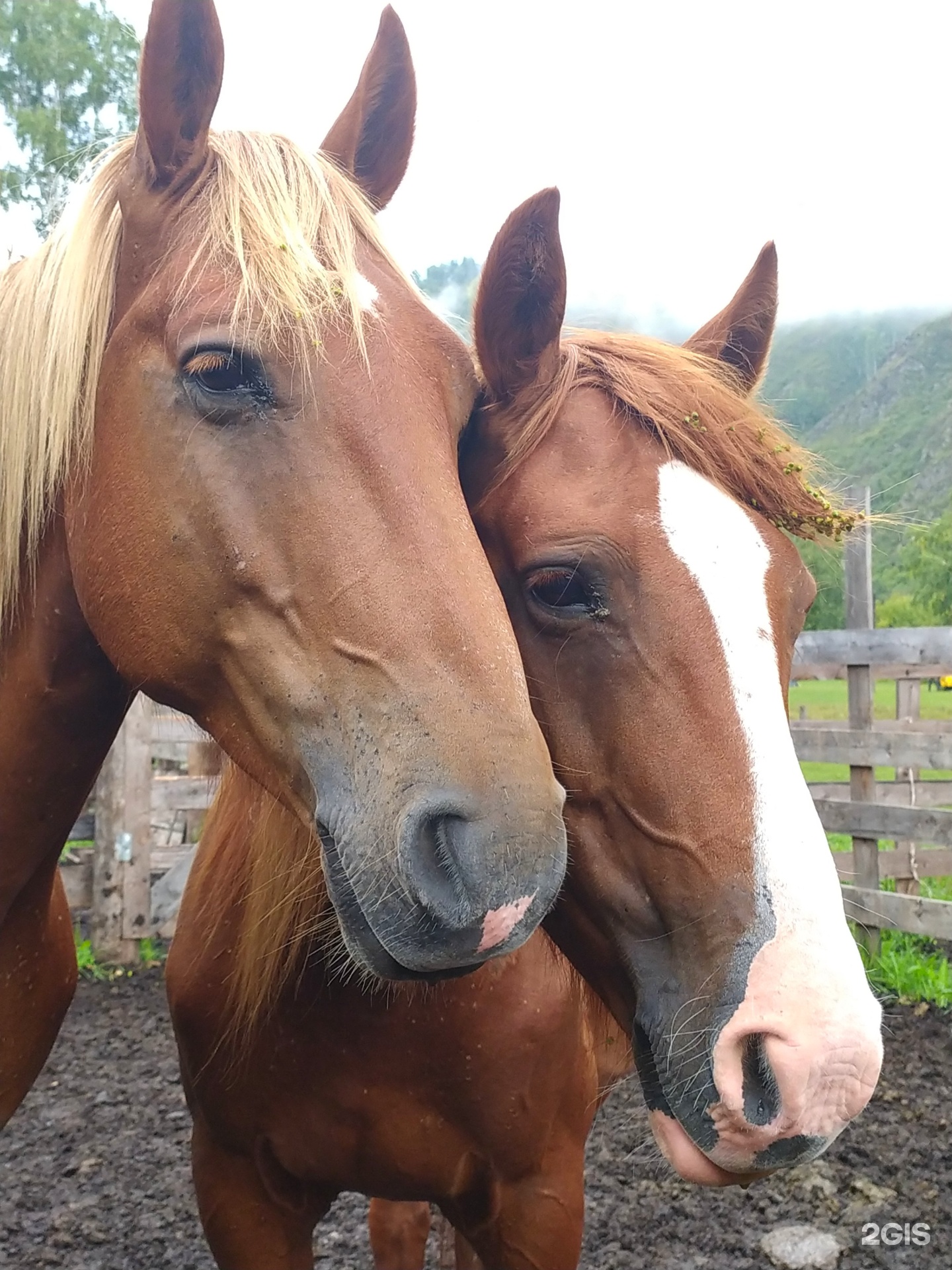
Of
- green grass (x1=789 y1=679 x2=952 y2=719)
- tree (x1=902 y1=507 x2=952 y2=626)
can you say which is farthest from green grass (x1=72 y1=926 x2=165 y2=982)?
tree (x1=902 y1=507 x2=952 y2=626)

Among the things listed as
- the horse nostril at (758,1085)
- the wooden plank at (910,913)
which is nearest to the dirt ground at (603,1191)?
the wooden plank at (910,913)

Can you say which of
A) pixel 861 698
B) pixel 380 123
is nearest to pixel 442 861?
pixel 380 123

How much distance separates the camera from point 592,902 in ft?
5.77

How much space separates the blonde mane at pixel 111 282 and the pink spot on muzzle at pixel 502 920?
0.91m

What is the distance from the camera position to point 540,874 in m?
1.29

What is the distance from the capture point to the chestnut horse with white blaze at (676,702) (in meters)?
1.43

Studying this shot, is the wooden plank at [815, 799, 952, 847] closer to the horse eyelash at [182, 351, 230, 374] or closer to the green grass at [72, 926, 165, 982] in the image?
the green grass at [72, 926, 165, 982]

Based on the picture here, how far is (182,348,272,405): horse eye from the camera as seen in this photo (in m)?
1.50

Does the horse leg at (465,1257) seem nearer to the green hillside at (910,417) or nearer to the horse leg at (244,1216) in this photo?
the horse leg at (244,1216)

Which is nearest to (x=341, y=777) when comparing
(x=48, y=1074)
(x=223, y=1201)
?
(x=223, y=1201)

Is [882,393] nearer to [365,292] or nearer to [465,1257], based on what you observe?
[465,1257]

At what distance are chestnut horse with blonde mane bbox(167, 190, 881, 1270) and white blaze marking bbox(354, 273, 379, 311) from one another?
0.38 metres

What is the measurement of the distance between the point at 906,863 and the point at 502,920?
7.36 metres

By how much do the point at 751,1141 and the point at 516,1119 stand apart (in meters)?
1.01
